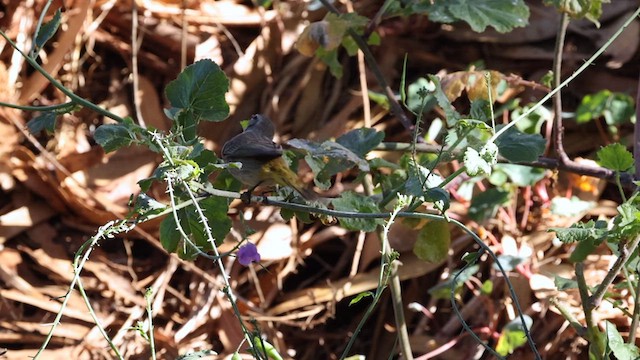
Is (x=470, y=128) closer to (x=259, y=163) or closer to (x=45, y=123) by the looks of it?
(x=259, y=163)

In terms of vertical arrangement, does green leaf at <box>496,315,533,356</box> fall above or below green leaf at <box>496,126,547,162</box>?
below

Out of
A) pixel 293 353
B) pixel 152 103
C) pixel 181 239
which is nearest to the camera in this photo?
pixel 181 239

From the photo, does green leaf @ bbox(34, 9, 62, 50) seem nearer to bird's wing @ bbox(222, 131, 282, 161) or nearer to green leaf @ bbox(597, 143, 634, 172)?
bird's wing @ bbox(222, 131, 282, 161)

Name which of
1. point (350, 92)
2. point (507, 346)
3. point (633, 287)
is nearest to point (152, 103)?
point (350, 92)

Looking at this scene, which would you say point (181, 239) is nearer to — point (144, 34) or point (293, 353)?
point (293, 353)

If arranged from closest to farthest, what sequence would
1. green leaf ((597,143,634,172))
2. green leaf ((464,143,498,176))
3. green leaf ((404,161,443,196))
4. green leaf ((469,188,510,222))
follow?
green leaf ((464,143,498,176)) < green leaf ((404,161,443,196)) < green leaf ((597,143,634,172)) < green leaf ((469,188,510,222))

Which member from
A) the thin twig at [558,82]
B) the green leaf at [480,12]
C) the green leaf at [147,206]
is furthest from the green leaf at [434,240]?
the green leaf at [147,206]

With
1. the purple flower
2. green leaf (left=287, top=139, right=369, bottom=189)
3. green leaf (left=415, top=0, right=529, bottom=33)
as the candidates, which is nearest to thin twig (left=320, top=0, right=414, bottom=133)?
green leaf (left=415, top=0, right=529, bottom=33)
